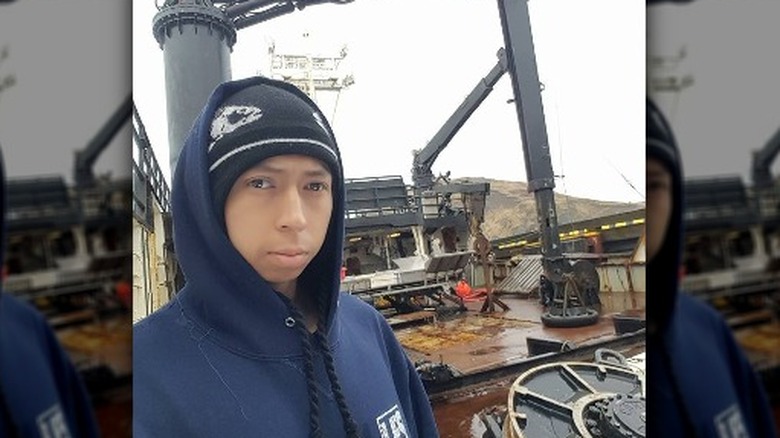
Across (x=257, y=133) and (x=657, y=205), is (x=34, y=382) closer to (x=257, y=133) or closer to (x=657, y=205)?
(x=257, y=133)

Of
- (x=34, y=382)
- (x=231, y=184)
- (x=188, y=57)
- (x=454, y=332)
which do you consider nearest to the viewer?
(x=34, y=382)

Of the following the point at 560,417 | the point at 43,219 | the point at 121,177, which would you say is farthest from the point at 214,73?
the point at 560,417

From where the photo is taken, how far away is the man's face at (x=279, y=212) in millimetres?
898

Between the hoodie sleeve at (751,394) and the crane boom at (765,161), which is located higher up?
the crane boom at (765,161)

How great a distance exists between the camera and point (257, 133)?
896mm

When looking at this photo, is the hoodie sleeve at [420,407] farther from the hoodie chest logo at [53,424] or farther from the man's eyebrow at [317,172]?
the hoodie chest logo at [53,424]

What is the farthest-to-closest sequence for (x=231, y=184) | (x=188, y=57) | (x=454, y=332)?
(x=454, y=332)
(x=188, y=57)
(x=231, y=184)

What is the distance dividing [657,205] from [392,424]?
56cm

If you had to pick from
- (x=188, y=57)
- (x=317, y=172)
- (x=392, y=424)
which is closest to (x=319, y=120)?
(x=317, y=172)

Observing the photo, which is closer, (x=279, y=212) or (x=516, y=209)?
(x=279, y=212)

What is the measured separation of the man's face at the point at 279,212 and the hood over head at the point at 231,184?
0.01 meters

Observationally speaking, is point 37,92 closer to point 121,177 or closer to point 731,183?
point 121,177

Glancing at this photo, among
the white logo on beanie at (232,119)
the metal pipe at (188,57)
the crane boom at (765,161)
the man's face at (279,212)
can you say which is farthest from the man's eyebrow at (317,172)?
the crane boom at (765,161)

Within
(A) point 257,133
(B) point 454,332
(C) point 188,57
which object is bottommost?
(B) point 454,332
